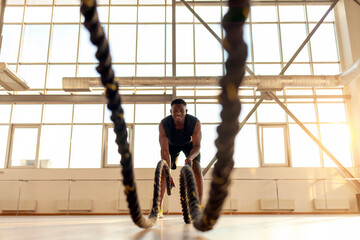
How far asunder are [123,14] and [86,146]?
4938mm

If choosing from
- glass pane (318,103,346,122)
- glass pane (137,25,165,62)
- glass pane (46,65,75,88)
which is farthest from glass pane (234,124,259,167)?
glass pane (46,65,75,88)

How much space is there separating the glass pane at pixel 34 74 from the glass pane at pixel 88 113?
155 centimetres

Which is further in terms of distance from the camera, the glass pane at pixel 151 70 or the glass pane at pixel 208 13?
the glass pane at pixel 208 13

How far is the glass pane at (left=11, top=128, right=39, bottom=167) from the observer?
9.80 meters

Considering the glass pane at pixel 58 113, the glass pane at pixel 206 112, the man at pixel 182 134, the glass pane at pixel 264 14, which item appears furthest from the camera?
the glass pane at pixel 264 14

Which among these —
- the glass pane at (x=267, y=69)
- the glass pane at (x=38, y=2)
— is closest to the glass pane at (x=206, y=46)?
the glass pane at (x=267, y=69)

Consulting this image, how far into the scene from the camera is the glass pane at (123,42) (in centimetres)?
1071

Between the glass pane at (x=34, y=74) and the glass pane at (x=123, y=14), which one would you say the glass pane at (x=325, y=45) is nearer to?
the glass pane at (x=123, y=14)

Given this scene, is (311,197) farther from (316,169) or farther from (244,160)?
(244,160)

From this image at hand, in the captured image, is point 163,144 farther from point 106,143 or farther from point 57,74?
point 57,74

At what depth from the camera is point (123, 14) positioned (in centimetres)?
1120

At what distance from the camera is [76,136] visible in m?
10.0

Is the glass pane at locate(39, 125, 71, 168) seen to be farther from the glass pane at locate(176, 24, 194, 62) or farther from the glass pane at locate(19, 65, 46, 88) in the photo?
the glass pane at locate(176, 24, 194, 62)

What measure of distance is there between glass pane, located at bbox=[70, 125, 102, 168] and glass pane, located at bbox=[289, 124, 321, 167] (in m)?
6.16
